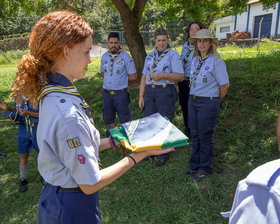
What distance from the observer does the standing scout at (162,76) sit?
4.28 meters

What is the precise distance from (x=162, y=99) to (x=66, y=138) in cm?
325

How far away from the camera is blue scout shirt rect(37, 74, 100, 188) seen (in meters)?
1.24

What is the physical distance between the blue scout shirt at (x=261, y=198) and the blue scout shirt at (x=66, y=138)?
2.34ft

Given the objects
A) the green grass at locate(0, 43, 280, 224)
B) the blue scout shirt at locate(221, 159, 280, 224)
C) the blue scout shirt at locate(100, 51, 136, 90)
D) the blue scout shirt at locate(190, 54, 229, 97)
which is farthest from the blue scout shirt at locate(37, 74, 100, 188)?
the blue scout shirt at locate(100, 51, 136, 90)

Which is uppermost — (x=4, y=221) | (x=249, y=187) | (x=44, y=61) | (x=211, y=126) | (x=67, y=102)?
(x=44, y=61)

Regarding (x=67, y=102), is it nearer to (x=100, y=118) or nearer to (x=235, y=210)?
(x=235, y=210)

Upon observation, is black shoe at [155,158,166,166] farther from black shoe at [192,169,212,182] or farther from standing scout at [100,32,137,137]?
standing scout at [100,32,137,137]

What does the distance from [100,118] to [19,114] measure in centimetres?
334

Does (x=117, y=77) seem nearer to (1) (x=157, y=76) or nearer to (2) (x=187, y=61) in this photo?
(1) (x=157, y=76)

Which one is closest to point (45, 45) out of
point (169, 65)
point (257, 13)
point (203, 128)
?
point (203, 128)

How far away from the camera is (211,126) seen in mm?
3701

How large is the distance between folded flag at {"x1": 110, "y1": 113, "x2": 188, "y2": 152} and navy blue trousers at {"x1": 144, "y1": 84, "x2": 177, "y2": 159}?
2605 millimetres

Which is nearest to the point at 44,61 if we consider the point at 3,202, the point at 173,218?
the point at 173,218

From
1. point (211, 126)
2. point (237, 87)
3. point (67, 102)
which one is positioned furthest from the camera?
point (237, 87)
